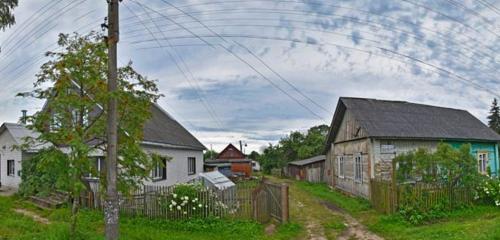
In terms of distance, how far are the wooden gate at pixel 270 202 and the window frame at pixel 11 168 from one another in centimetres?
1582

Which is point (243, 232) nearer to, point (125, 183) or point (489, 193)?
point (125, 183)

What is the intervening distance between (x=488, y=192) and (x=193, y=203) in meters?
11.1

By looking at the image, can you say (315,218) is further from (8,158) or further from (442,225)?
(8,158)

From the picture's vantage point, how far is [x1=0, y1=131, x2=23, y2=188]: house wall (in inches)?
854

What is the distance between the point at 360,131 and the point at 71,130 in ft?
47.5

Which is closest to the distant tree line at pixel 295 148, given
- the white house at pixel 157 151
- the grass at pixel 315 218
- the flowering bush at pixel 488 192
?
the white house at pixel 157 151

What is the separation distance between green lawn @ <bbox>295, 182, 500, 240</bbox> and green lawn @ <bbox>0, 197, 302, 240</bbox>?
281 cm

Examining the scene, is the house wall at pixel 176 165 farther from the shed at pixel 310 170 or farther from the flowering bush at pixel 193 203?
the shed at pixel 310 170

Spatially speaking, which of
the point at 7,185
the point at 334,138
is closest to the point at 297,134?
the point at 334,138

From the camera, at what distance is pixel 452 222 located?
1289 cm

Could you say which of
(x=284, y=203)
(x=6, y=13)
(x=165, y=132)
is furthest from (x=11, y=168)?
(x=284, y=203)

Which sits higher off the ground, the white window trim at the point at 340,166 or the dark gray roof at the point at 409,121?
the dark gray roof at the point at 409,121

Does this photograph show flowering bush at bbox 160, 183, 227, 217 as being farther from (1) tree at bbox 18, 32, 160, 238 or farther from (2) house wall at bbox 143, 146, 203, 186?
(2) house wall at bbox 143, 146, 203, 186

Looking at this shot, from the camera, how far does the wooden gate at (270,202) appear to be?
13.0 metres
